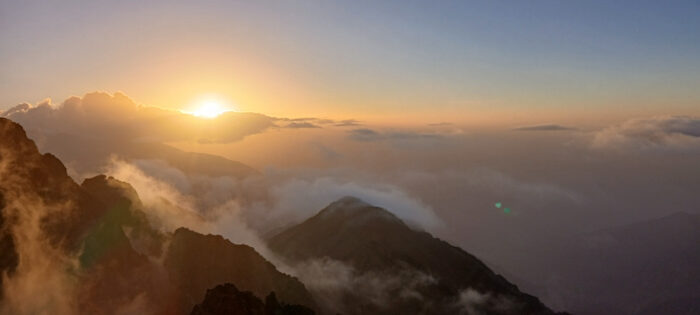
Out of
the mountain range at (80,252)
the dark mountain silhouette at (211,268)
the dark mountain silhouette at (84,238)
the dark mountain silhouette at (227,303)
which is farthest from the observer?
the dark mountain silhouette at (211,268)

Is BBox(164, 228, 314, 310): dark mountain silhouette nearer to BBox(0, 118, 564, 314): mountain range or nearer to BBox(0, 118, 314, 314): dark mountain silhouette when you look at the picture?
BBox(0, 118, 314, 314): dark mountain silhouette

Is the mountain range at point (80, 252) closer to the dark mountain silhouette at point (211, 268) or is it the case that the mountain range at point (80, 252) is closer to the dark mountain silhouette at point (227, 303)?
the dark mountain silhouette at point (227, 303)

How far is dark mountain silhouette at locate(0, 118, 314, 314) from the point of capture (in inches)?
3809

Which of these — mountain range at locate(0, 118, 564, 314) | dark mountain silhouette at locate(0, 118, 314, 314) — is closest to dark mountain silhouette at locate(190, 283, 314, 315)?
mountain range at locate(0, 118, 564, 314)

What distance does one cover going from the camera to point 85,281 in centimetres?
10312

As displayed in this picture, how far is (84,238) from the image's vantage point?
109 meters

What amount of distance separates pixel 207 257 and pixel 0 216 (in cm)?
7424

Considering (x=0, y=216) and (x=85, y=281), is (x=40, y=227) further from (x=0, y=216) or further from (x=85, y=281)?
(x=85, y=281)

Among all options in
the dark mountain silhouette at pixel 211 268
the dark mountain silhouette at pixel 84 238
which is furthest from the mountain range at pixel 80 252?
the dark mountain silhouette at pixel 211 268

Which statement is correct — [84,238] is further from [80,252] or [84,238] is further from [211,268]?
[211,268]

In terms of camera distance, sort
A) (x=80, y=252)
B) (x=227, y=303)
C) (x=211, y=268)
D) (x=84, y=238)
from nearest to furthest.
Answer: (x=80, y=252), (x=84, y=238), (x=227, y=303), (x=211, y=268)

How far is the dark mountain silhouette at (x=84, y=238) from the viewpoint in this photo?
317 ft

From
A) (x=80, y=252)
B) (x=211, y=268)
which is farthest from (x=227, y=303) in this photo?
(x=211, y=268)

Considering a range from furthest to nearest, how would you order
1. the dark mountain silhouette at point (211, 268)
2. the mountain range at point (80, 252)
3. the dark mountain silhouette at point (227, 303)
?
the dark mountain silhouette at point (211, 268), the dark mountain silhouette at point (227, 303), the mountain range at point (80, 252)
